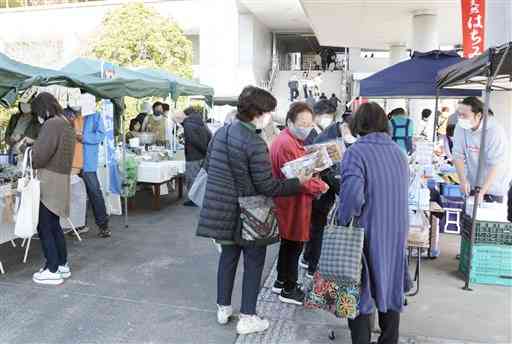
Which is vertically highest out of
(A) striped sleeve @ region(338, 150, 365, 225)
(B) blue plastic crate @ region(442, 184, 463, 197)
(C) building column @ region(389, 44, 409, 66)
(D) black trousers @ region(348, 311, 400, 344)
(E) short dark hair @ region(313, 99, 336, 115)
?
(C) building column @ region(389, 44, 409, 66)

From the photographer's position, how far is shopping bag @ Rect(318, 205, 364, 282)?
266cm

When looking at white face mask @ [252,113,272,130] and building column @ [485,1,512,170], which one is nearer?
white face mask @ [252,113,272,130]

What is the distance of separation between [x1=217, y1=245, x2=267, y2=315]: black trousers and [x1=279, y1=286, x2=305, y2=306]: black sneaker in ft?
2.06

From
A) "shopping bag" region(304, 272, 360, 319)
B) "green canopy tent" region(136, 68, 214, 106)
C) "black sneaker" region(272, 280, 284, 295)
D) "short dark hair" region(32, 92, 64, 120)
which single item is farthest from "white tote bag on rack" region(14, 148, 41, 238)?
"green canopy tent" region(136, 68, 214, 106)

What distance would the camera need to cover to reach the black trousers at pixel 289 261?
154 inches

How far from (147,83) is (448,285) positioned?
5.11 meters

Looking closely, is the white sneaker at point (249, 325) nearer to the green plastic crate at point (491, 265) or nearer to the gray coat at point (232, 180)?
the gray coat at point (232, 180)

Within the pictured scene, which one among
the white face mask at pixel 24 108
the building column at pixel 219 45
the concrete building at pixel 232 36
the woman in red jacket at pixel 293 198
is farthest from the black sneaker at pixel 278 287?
the building column at pixel 219 45

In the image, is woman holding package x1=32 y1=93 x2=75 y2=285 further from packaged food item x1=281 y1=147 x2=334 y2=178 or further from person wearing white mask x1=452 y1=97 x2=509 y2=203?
person wearing white mask x1=452 y1=97 x2=509 y2=203

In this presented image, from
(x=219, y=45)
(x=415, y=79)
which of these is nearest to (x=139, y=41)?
(x=219, y=45)

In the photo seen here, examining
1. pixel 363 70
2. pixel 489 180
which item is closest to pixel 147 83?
pixel 489 180

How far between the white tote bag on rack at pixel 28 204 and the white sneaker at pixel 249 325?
2.08 metres

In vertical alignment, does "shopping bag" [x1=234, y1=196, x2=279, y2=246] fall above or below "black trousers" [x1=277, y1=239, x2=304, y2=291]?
above

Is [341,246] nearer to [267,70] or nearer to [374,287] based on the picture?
[374,287]
